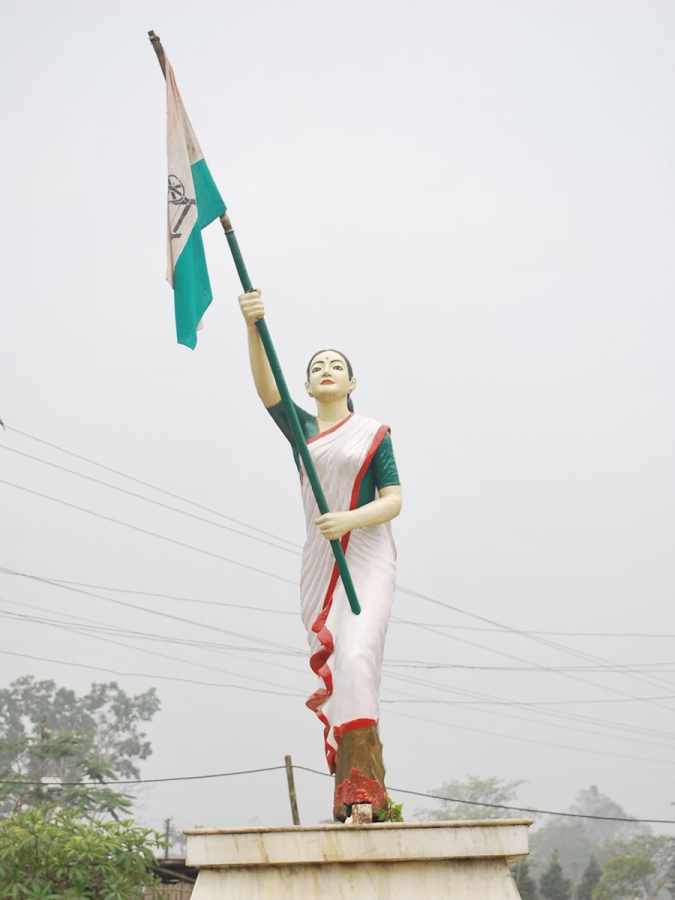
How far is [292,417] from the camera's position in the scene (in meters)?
4.47

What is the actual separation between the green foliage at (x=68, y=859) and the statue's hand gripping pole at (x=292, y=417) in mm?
5922

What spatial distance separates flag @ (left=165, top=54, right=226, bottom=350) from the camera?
450cm

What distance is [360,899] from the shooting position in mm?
3324

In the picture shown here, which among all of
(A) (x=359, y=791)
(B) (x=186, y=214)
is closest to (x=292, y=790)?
(A) (x=359, y=791)

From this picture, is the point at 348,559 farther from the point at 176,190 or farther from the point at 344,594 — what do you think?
the point at 176,190

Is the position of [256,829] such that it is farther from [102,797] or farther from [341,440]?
[102,797]

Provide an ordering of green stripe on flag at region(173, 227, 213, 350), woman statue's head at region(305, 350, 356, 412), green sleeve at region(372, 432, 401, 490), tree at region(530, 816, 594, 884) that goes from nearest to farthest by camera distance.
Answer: green stripe on flag at region(173, 227, 213, 350), green sleeve at region(372, 432, 401, 490), woman statue's head at region(305, 350, 356, 412), tree at region(530, 816, 594, 884)

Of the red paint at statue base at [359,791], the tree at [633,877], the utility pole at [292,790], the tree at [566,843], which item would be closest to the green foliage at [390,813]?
the red paint at statue base at [359,791]

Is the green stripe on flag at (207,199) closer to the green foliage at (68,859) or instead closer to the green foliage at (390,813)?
the green foliage at (390,813)

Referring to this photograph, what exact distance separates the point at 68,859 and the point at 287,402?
6.31m

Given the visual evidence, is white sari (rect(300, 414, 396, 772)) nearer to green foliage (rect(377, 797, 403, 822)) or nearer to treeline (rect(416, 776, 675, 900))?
green foliage (rect(377, 797, 403, 822))

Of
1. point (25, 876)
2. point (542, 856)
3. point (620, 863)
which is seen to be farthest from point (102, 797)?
point (542, 856)

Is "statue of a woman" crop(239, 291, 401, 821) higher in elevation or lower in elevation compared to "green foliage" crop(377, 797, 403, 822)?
higher

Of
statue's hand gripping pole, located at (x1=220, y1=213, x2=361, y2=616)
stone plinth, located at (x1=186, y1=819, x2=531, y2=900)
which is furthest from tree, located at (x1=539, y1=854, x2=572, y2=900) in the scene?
stone plinth, located at (x1=186, y1=819, x2=531, y2=900)
